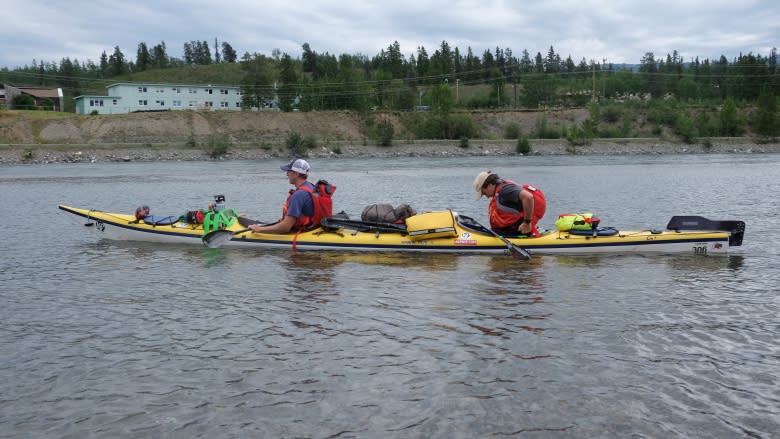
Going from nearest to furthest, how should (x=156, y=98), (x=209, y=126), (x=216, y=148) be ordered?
1. (x=216, y=148)
2. (x=209, y=126)
3. (x=156, y=98)

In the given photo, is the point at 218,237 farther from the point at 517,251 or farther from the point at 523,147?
the point at 523,147

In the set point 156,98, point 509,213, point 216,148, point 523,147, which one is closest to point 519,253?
point 509,213

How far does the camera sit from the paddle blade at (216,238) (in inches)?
488

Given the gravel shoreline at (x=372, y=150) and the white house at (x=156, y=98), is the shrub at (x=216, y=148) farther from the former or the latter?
the white house at (x=156, y=98)

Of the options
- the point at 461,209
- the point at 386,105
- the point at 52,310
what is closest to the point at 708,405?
the point at 52,310

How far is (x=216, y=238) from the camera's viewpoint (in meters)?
12.5

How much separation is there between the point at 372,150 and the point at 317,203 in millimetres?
48040

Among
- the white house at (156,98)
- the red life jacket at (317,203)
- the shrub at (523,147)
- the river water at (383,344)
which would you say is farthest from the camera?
the white house at (156,98)

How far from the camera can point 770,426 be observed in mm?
5094

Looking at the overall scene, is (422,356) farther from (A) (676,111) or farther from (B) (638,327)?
(A) (676,111)

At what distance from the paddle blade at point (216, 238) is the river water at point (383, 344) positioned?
212 millimetres

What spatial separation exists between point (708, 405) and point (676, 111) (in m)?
80.5

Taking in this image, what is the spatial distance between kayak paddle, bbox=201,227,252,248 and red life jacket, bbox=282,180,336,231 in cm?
116

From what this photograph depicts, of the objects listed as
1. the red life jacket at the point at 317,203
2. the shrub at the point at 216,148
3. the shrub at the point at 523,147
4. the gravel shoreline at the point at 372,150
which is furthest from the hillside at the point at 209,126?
the red life jacket at the point at 317,203
